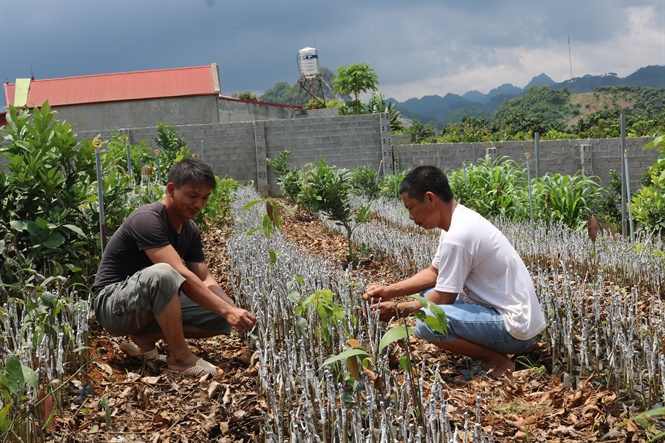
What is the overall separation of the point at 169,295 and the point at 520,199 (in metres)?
6.48

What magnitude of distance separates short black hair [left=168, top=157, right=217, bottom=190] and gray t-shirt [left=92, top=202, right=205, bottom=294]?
0.70 ft

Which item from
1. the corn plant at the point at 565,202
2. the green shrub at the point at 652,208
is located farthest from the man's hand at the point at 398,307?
the corn plant at the point at 565,202

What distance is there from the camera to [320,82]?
4331 centimetres

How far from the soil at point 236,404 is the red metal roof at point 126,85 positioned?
81.0 feet

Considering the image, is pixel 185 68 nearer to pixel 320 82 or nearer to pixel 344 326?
pixel 320 82

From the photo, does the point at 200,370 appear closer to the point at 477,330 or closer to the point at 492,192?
the point at 477,330

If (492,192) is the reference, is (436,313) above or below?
above

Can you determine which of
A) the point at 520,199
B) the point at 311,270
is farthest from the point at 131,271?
the point at 520,199

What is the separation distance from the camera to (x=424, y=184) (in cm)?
322

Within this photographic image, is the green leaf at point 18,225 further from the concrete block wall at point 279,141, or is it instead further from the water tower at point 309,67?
the water tower at point 309,67

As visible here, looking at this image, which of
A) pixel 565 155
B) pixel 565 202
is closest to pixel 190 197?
pixel 565 202

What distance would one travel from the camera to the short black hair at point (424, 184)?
127 inches

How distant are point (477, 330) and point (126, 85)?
27223mm

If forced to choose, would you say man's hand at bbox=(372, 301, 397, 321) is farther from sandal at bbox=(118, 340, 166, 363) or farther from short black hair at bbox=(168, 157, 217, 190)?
sandal at bbox=(118, 340, 166, 363)
